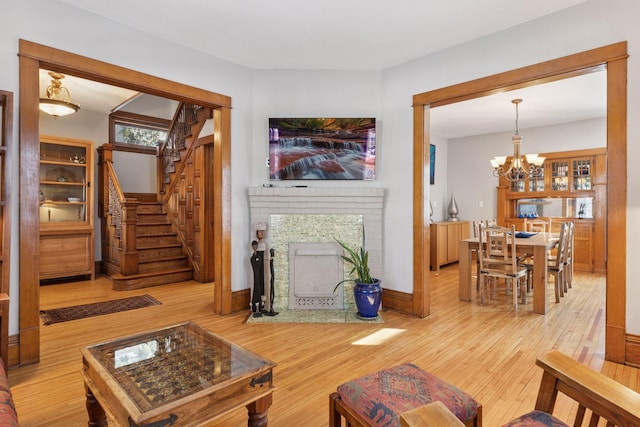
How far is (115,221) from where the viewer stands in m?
5.61

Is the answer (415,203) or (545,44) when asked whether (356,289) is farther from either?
(545,44)

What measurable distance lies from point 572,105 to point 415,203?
3572 millimetres

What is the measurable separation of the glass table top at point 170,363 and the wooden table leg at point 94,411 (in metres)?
0.21

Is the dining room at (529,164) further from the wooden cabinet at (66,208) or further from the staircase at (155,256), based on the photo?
the wooden cabinet at (66,208)

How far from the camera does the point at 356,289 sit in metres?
3.69

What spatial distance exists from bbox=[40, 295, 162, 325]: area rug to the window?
3486 millimetres

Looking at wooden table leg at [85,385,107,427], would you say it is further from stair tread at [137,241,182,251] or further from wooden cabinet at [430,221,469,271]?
wooden cabinet at [430,221,469,271]

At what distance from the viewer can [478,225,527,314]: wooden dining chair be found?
4.04 meters

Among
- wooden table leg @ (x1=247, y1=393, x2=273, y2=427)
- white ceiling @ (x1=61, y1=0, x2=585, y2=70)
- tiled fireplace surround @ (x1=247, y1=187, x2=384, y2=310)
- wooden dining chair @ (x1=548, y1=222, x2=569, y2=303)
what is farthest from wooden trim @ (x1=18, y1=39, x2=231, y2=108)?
wooden dining chair @ (x1=548, y1=222, x2=569, y2=303)

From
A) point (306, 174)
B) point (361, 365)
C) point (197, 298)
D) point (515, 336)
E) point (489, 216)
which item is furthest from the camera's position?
point (489, 216)

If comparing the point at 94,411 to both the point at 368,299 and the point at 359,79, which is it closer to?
the point at 368,299

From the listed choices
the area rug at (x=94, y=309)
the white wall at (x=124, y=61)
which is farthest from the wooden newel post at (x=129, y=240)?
the white wall at (x=124, y=61)

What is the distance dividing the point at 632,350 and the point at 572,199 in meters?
4.75

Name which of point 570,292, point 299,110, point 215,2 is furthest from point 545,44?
point 570,292
